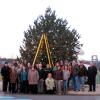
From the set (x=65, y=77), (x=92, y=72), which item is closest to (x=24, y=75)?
(x=65, y=77)

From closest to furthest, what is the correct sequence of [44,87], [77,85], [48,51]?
1. [44,87]
2. [77,85]
3. [48,51]

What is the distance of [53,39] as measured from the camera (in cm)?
2786

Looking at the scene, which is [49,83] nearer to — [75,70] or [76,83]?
[75,70]

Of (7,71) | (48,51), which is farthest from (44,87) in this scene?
(48,51)

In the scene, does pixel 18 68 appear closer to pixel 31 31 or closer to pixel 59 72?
pixel 59 72

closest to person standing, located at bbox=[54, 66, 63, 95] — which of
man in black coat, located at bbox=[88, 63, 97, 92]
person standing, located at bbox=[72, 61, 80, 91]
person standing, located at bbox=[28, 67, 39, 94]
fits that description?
person standing, located at bbox=[28, 67, 39, 94]

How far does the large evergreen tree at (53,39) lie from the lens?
27594 millimetres

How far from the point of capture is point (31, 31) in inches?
1117

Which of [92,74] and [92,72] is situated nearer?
[92,72]

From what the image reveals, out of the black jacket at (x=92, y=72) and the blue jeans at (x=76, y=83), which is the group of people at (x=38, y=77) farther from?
the blue jeans at (x=76, y=83)

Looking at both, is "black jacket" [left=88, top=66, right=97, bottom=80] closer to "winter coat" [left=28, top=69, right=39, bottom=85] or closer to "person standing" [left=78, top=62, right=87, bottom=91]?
"person standing" [left=78, top=62, right=87, bottom=91]

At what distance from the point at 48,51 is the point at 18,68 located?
3.83 m

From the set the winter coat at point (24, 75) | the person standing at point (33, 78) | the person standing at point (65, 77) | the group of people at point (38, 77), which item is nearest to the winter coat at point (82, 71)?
the group of people at point (38, 77)

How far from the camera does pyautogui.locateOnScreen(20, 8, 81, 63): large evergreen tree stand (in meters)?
27.6
